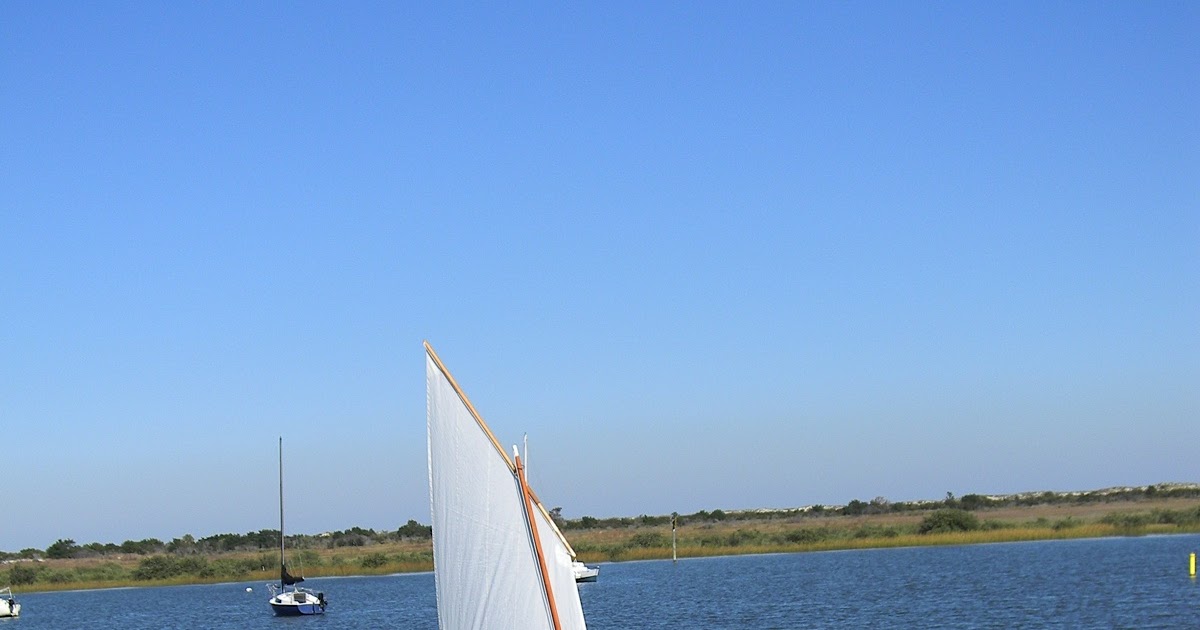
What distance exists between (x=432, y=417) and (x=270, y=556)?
10346 centimetres

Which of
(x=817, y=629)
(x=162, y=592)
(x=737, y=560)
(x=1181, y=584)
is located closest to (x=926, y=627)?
(x=817, y=629)

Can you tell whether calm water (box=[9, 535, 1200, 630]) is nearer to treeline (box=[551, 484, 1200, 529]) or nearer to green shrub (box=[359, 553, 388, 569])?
green shrub (box=[359, 553, 388, 569])

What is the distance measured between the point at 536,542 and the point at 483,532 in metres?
0.75

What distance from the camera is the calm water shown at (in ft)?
156

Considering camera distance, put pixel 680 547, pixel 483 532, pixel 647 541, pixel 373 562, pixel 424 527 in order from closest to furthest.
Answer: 1. pixel 483 532
2. pixel 373 562
3. pixel 680 547
4. pixel 647 541
5. pixel 424 527

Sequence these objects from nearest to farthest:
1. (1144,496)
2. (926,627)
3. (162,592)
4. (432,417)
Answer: (432,417) < (926,627) < (162,592) < (1144,496)

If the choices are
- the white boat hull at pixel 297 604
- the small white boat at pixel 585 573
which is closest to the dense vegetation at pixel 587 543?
the small white boat at pixel 585 573

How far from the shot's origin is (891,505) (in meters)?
167

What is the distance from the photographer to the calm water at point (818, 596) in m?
47.4

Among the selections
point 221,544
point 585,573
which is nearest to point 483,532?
point 585,573

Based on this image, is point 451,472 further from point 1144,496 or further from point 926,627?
point 1144,496

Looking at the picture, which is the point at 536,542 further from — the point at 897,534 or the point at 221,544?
the point at 221,544

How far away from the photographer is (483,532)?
1894cm

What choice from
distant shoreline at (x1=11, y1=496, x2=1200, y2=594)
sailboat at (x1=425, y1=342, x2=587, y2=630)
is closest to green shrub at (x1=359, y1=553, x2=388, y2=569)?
distant shoreline at (x1=11, y1=496, x2=1200, y2=594)
